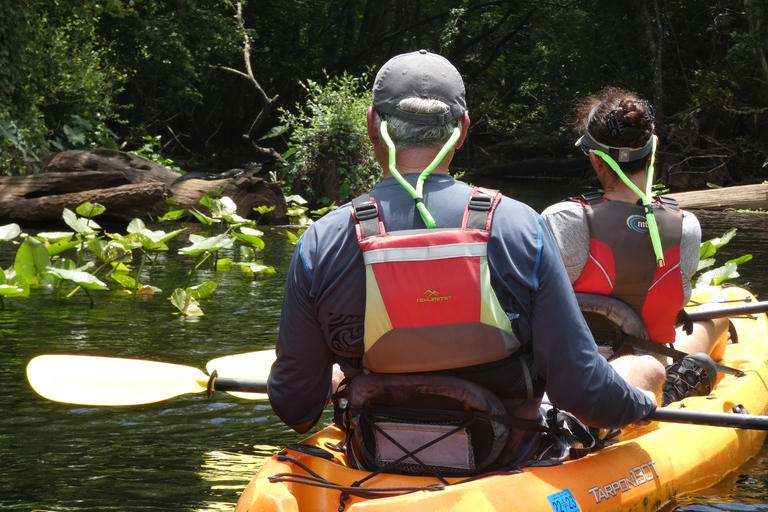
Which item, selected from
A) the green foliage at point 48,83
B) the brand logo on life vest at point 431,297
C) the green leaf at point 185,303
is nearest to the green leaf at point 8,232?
the green leaf at point 185,303

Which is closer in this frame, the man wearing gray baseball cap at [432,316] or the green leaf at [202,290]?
the man wearing gray baseball cap at [432,316]

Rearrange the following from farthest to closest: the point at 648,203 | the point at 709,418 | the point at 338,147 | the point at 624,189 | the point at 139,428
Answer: the point at 338,147, the point at 139,428, the point at 624,189, the point at 648,203, the point at 709,418

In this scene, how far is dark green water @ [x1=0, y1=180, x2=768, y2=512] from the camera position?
2.65m

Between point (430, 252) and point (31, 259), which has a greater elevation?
point (430, 252)

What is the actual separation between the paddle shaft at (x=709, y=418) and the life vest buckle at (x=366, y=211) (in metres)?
0.99

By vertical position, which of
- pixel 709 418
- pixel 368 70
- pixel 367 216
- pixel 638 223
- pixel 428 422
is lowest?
pixel 709 418

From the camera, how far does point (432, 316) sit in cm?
181

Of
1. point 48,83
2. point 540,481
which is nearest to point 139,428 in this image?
point 540,481

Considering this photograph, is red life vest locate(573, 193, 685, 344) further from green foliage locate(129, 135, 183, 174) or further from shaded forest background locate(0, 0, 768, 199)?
green foliage locate(129, 135, 183, 174)

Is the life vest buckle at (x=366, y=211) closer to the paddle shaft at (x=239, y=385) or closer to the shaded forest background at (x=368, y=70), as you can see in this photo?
the paddle shaft at (x=239, y=385)

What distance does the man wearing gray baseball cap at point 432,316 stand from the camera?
1.80 m

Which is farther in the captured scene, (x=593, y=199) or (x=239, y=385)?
(x=593, y=199)

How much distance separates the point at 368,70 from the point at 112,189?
437 inches

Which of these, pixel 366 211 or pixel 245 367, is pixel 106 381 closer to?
pixel 245 367
